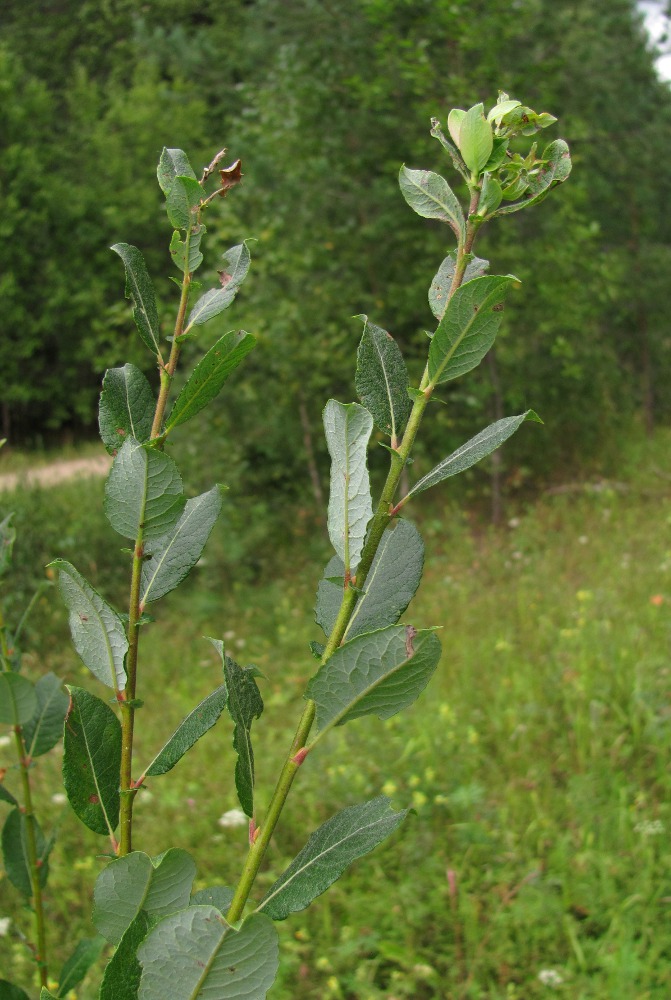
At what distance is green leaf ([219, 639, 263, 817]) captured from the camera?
17.3 inches

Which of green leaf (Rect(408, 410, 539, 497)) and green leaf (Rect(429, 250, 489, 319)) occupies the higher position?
green leaf (Rect(429, 250, 489, 319))

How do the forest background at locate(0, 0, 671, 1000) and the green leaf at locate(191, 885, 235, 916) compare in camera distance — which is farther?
the forest background at locate(0, 0, 671, 1000)

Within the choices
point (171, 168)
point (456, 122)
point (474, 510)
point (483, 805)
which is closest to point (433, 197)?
point (456, 122)

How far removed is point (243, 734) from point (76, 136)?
15.2 metres

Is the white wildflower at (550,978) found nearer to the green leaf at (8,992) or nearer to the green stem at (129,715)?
the green leaf at (8,992)

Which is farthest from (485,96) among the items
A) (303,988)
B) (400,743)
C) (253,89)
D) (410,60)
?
(303,988)

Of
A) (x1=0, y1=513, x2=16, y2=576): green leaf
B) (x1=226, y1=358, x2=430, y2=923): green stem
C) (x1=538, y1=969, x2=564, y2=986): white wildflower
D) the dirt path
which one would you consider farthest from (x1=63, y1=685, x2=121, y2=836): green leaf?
the dirt path

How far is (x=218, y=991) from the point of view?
399 millimetres

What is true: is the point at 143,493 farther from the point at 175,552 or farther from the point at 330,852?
the point at 330,852

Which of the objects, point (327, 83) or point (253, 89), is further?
point (253, 89)

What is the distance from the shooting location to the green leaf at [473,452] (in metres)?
0.46

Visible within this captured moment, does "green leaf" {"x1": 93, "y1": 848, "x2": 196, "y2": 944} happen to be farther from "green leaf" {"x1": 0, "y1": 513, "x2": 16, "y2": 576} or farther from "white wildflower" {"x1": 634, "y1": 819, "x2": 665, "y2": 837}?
"white wildflower" {"x1": 634, "y1": 819, "x2": 665, "y2": 837}

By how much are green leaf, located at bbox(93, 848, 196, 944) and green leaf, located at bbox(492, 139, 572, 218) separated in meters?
0.37

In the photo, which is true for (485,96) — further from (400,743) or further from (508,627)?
(400,743)
